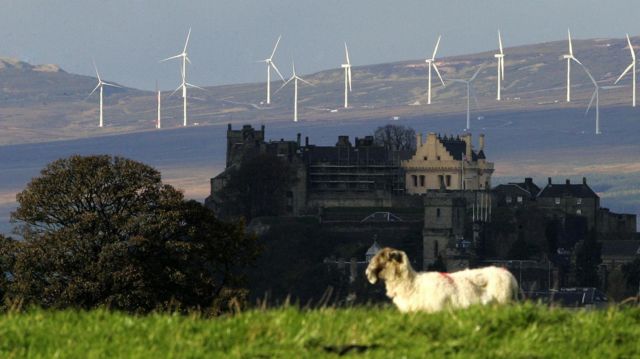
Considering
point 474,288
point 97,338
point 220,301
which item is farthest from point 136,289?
point 97,338

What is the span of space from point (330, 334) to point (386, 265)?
4676mm

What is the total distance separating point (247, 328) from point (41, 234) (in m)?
47.5

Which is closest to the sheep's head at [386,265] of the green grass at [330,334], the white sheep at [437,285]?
the white sheep at [437,285]

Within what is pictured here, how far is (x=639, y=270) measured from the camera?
615ft

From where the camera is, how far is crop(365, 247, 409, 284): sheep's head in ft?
79.2

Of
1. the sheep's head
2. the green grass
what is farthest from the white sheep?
the green grass

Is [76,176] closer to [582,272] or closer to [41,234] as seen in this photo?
[41,234]

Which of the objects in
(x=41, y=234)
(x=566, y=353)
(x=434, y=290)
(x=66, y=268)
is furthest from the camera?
(x=41, y=234)

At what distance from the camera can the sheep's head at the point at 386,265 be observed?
24.1 m

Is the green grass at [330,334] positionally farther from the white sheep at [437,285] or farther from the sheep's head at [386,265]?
the sheep's head at [386,265]

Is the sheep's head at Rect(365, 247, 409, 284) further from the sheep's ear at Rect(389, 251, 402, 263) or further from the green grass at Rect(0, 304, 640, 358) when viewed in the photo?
the green grass at Rect(0, 304, 640, 358)

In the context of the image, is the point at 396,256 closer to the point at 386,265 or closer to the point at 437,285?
the point at 386,265

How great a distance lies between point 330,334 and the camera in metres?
19.7

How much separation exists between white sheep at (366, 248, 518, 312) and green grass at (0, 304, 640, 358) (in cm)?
203
